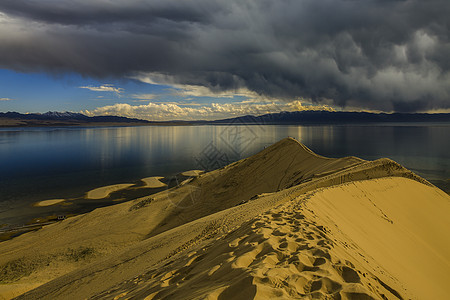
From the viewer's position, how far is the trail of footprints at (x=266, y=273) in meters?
2.54

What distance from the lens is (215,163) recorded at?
142ft

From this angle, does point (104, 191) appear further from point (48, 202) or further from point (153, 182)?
point (153, 182)

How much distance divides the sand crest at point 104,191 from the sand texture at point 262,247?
797cm

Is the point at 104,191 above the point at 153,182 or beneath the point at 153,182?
beneath

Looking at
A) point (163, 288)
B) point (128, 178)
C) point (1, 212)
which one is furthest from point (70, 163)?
point (163, 288)

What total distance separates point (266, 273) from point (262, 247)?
35.0 inches

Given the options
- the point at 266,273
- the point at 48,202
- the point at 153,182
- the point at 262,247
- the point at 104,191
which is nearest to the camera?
the point at 266,273

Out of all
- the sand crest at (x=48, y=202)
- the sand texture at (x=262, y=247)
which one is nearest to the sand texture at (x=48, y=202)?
the sand crest at (x=48, y=202)

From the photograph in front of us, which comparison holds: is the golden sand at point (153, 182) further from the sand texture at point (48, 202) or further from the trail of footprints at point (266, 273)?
the trail of footprints at point (266, 273)

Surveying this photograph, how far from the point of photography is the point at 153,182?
97.3 ft

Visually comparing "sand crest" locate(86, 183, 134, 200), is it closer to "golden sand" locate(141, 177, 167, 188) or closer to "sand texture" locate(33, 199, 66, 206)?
"golden sand" locate(141, 177, 167, 188)

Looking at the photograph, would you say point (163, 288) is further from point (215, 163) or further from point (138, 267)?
point (215, 163)

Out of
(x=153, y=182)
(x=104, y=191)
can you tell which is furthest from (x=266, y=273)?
(x=153, y=182)

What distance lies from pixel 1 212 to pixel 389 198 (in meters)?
27.0
